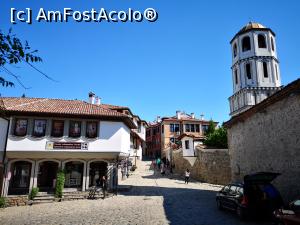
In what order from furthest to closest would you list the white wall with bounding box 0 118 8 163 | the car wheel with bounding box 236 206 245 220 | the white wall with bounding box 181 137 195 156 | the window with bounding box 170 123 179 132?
1. the window with bounding box 170 123 179 132
2. the white wall with bounding box 181 137 195 156
3. the white wall with bounding box 0 118 8 163
4. the car wheel with bounding box 236 206 245 220

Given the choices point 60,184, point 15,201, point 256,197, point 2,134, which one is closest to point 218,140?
point 60,184

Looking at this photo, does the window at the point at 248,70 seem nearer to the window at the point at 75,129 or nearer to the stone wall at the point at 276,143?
the stone wall at the point at 276,143

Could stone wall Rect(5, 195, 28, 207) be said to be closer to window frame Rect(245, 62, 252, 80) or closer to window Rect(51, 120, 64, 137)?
window Rect(51, 120, 64, 137)

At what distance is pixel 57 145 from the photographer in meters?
20.7

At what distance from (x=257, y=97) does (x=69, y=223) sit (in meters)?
36.7

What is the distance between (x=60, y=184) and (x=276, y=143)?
1635 centimetres

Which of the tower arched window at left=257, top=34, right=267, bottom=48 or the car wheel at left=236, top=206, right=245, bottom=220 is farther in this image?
the tower arched window at left=257, top=34, right=267, bottom=48

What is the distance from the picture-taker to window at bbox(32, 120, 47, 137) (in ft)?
68.0

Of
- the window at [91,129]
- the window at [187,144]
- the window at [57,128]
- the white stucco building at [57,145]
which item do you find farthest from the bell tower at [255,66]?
the window at [57,128]

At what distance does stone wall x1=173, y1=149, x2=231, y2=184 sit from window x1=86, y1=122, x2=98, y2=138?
1381cm

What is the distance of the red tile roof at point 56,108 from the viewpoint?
20719 millimetres

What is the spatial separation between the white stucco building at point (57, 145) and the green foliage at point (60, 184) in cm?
114

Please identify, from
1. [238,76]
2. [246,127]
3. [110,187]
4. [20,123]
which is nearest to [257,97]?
[238,76]

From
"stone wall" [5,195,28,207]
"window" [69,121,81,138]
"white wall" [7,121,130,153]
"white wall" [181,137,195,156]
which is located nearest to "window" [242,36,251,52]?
"white wall" [181,137,195,156]
